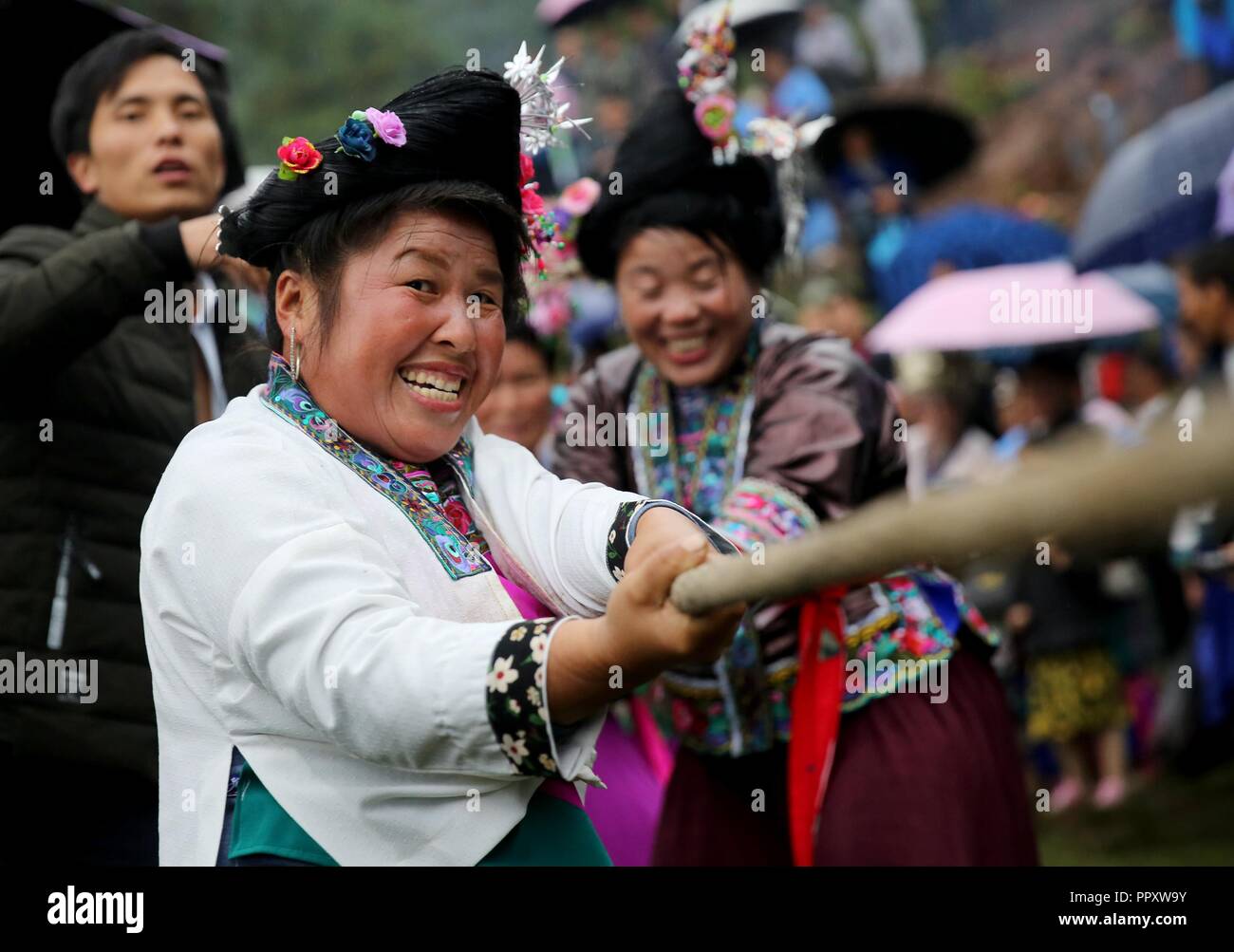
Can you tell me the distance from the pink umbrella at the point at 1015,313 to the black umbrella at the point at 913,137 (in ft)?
3.06

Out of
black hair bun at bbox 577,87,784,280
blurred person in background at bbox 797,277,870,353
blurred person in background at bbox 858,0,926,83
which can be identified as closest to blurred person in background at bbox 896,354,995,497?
blurred person in background at bbox 797,277,870,353

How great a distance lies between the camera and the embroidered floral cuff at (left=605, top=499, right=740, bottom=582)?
1.81m

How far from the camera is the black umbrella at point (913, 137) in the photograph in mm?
7148

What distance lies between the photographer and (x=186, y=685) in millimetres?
1777

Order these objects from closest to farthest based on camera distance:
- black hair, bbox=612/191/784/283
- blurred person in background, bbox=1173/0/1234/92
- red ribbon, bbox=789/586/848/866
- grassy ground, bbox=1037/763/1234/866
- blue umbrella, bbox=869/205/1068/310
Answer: red ribbon, bbox=789/586/848/866 < black hair, bbox=612/191/784/283 < grassy ground, bbox=1037/763/1234/866 < blurred person in background, bbox=1173/0/1234/92 < blue umbrella, bbox=869/205/1068/310

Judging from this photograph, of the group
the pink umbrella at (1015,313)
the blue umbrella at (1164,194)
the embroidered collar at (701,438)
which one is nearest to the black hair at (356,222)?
the embroidered collar at (701,438)

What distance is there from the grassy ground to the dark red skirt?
1.65 meters

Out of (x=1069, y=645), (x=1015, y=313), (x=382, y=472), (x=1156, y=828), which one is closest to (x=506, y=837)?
(x=382, y=472)

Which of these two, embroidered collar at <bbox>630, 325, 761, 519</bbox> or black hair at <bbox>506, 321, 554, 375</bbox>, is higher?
black hair at <bbox>506, 321, 554, 375</bbox>

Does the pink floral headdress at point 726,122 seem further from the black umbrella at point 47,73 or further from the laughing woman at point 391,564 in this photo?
the laughing woman at point 391,564

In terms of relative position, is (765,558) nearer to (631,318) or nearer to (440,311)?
(440,311)

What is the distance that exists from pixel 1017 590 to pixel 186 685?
4177mm

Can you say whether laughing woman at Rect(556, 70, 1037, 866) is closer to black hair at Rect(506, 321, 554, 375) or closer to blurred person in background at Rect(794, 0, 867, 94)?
black hair at Rect(506, 321, 554, 375)

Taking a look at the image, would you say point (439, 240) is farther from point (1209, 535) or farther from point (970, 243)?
point (970, 243)
